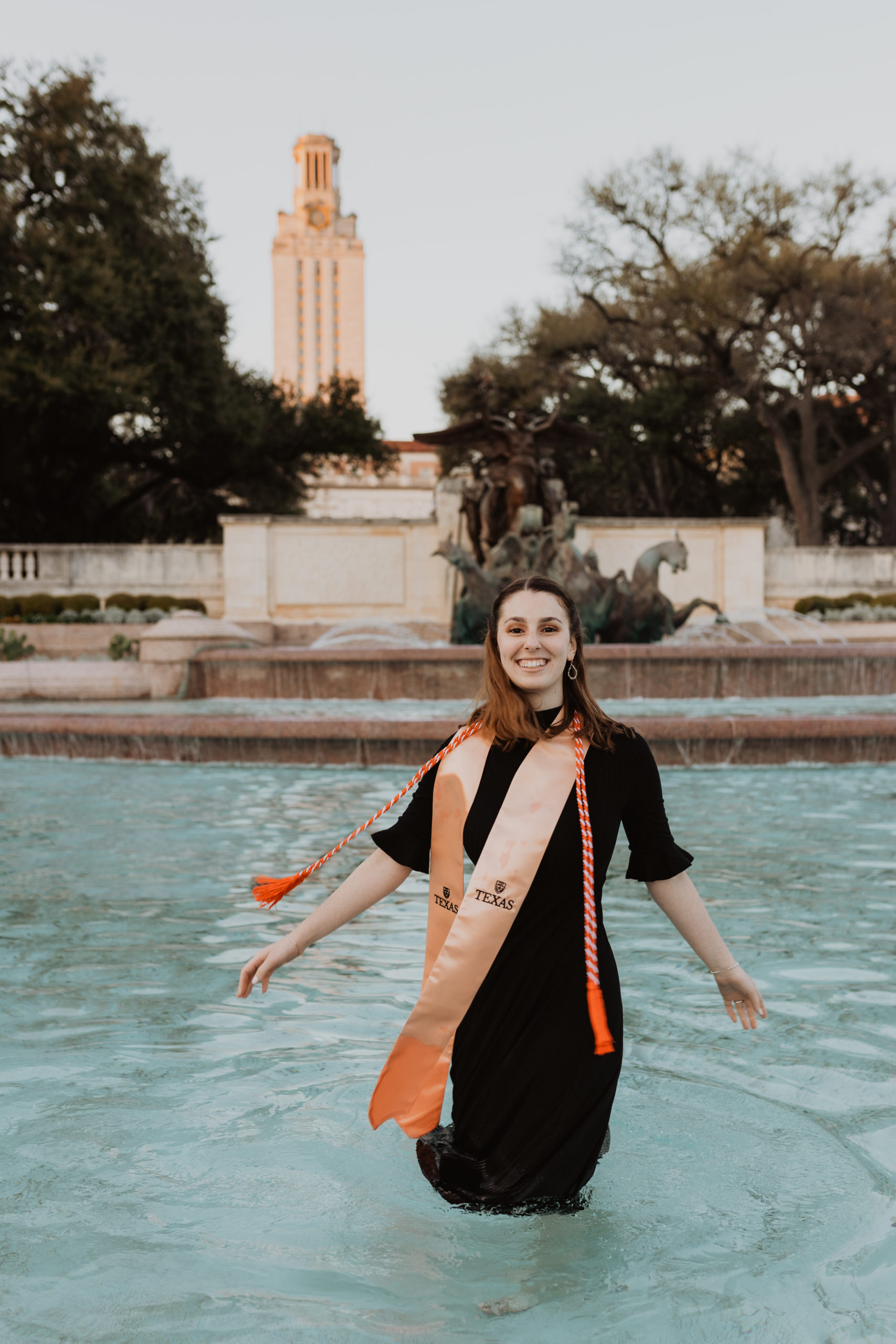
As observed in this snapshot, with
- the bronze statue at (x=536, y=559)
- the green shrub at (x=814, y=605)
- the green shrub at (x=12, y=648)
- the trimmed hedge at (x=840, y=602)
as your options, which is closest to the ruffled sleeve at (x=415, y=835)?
the bronze statue at (x=536, y=559)

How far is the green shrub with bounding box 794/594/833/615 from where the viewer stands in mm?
27505

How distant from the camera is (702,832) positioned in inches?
254

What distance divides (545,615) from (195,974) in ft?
7.81

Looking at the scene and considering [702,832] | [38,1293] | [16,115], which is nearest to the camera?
[38,1293]

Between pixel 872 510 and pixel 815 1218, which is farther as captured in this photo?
pixel 872 510

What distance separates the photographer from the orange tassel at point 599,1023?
85.4 inches

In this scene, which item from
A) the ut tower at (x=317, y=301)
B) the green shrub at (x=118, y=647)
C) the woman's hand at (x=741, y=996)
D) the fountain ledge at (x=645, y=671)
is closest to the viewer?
the woman's hand at (x=741, y=996)

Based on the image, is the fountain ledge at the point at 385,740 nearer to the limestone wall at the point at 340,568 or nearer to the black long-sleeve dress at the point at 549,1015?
the black long-sleeve dress at the point at 549,1015

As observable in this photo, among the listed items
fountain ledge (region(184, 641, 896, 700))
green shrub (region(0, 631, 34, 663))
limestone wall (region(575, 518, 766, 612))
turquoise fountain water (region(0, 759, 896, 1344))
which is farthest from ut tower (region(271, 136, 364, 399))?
turquoise fountain water (region(0, 759, 896, 1344))

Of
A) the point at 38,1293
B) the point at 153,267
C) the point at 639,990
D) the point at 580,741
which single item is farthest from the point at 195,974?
the point at 153,267

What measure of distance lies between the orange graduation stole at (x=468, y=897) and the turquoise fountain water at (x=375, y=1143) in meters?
0.32

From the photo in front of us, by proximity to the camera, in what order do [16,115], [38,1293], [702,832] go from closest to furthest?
[38,1293] < [702,832] < [16,115]

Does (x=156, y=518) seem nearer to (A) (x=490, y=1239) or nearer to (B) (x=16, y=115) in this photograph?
(B) (x=16, y=115)

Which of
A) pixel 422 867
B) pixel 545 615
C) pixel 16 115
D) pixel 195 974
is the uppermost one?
pixel 16 115
